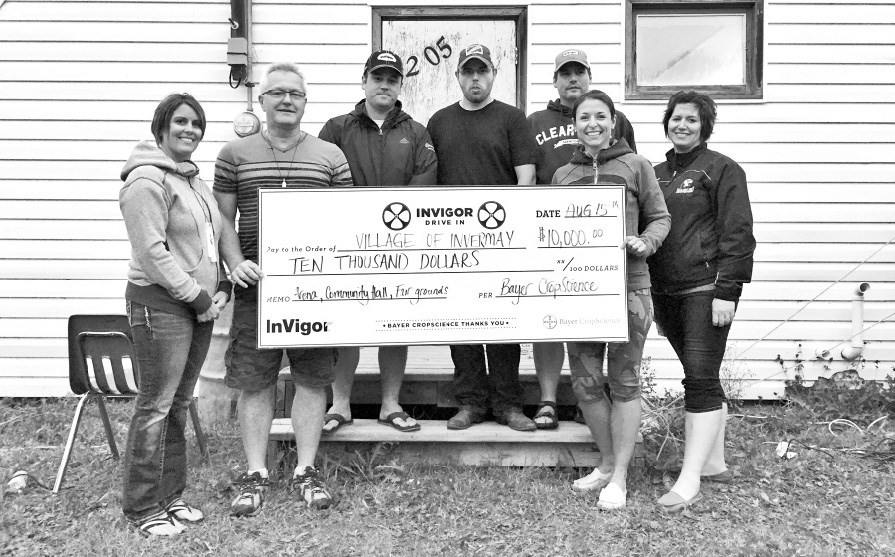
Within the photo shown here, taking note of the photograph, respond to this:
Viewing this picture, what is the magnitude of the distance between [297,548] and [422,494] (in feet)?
2.38

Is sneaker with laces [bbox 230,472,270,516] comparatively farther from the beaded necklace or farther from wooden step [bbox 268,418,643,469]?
the beaded necklace

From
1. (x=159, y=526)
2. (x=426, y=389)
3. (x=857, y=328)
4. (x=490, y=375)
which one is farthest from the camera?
(x=857, y=328)

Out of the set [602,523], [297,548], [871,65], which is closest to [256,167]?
[297,548]

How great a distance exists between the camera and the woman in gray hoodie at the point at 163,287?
304cm

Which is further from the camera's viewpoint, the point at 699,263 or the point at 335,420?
the point at 335,420

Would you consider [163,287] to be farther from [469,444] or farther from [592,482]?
[592,482]

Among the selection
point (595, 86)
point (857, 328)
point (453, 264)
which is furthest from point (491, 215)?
point (857, 328)

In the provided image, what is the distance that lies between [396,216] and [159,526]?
5.93 ft

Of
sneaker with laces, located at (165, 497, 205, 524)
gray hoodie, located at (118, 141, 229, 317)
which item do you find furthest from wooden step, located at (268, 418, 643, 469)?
gray hoodie, located at (118, 141, 229, 317)

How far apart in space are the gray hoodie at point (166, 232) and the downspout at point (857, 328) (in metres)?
4.75

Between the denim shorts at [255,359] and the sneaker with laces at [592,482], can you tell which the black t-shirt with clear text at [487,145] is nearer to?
the denim shorts at [255,359]

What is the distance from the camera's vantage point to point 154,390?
314cm

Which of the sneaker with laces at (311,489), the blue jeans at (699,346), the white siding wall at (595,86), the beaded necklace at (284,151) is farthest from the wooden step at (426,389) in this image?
the white siding wall at (595,86)

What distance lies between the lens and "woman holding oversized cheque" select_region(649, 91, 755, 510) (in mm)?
3373
